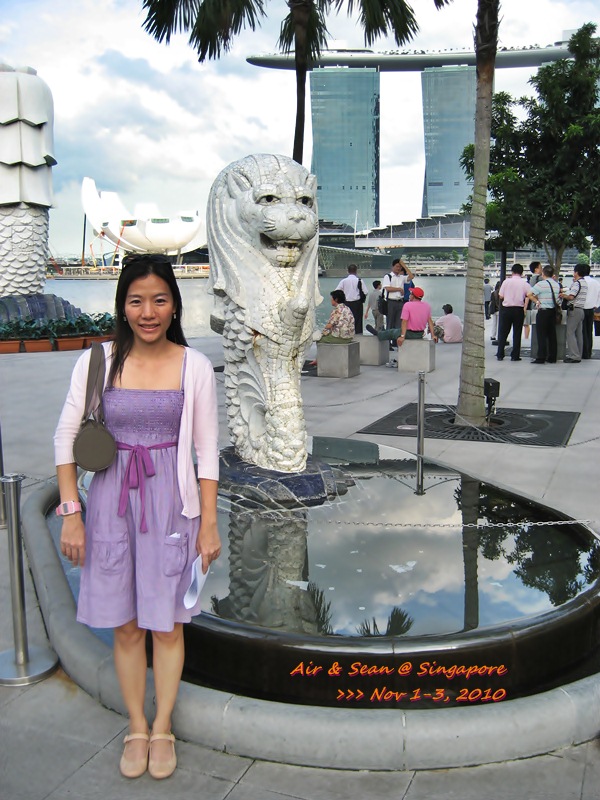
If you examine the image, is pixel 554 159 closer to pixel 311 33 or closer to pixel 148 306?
pixel 311 33

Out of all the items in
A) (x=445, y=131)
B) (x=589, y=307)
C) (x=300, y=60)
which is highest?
(x=445, y=131)

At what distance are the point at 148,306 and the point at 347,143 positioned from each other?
111668mm

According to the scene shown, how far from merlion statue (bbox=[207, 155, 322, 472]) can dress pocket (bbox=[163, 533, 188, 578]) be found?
2588 mm

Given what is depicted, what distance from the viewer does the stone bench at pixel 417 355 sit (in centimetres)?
1239

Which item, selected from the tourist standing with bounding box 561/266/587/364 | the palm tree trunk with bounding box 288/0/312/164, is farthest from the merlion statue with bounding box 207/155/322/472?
the tourist standing with bounding box 561/266/587/364

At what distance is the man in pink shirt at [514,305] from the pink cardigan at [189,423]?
11.0 meters

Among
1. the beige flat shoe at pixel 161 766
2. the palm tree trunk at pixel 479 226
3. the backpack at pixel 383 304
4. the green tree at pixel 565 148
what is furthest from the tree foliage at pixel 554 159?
the beige flat shoe at pixel 161 766

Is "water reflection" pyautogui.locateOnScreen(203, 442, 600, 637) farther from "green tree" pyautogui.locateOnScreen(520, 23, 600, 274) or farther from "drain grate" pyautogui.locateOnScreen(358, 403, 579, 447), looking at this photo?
"green tree" pyautogui.locateOnScreen(520, 23, 600, 274)

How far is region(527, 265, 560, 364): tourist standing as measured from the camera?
1261 centimetres

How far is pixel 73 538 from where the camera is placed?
256 centimetres

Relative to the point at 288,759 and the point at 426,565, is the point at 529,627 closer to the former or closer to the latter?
the point at 426,565

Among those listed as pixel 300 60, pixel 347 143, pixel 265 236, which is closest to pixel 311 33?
pixel 300 60

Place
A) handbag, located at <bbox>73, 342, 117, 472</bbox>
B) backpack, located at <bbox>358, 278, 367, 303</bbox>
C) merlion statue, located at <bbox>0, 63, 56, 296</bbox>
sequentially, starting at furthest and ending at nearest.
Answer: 1. merlion statue, located at <bbox>0, 63, 56, 296</bbox>
2. backpack, located at <bbox>358, 278, 367, 303</bbox>
3. handbag, located at <bbox>73, 342, 117, 472</bbox>

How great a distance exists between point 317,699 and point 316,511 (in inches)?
69.9
